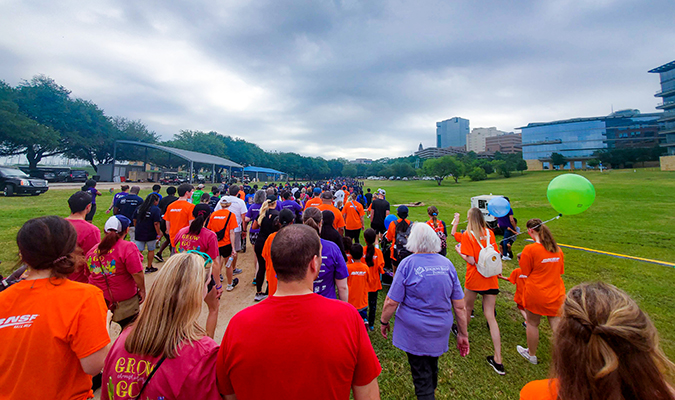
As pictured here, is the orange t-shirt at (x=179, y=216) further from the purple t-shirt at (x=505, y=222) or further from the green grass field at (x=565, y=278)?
the purple t-shirt at (x=505, y=222)

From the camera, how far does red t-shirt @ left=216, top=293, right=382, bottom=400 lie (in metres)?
1.29

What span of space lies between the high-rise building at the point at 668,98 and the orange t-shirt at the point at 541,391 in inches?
3563

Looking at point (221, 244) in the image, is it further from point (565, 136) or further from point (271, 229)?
point (565, 136)

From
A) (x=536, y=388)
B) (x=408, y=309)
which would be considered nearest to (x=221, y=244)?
(x=408, y=309)

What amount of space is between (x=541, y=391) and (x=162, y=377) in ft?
6.32

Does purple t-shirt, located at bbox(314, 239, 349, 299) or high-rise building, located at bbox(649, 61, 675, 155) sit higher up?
high-rise building, located at bbox(649, 61, 675, 155)

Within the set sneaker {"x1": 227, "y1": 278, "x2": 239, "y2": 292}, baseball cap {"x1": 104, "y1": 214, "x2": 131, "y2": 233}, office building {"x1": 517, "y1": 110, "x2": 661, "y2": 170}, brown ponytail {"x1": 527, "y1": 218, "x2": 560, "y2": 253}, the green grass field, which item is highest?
office building {"x1": 517, "y1": 110, "x2": 661, "y2": 170}

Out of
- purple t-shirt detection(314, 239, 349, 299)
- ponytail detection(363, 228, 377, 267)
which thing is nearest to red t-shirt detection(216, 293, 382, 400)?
purple t-shirt detection(314, 239, 349, 299)

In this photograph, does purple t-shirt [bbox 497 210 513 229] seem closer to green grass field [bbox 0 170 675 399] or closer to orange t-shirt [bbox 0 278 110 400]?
green grass field [bbox 0 170 675 399]

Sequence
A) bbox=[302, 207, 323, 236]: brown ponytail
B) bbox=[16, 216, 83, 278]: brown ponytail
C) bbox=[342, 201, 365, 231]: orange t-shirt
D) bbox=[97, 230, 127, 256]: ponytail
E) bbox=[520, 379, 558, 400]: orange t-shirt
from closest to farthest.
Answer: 1. bbox=[520, 379, 558, 400]: orange t-shirt
2. bbox=[16, 216, 83, 278]: brown ponytail
3. bbox=[97, 230, 127, 256]: ponytail
4. bbox=[302, 207, 323, 236]: brown ponytail
5. bbox=[342, 201, 365, 231]: orange t-shirt

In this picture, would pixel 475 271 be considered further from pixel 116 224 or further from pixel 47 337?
pixel 116 224

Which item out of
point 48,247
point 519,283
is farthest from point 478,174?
point 48,247

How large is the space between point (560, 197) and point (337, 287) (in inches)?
164

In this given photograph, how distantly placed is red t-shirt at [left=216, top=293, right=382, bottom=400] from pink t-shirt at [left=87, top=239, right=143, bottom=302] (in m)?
2.37
